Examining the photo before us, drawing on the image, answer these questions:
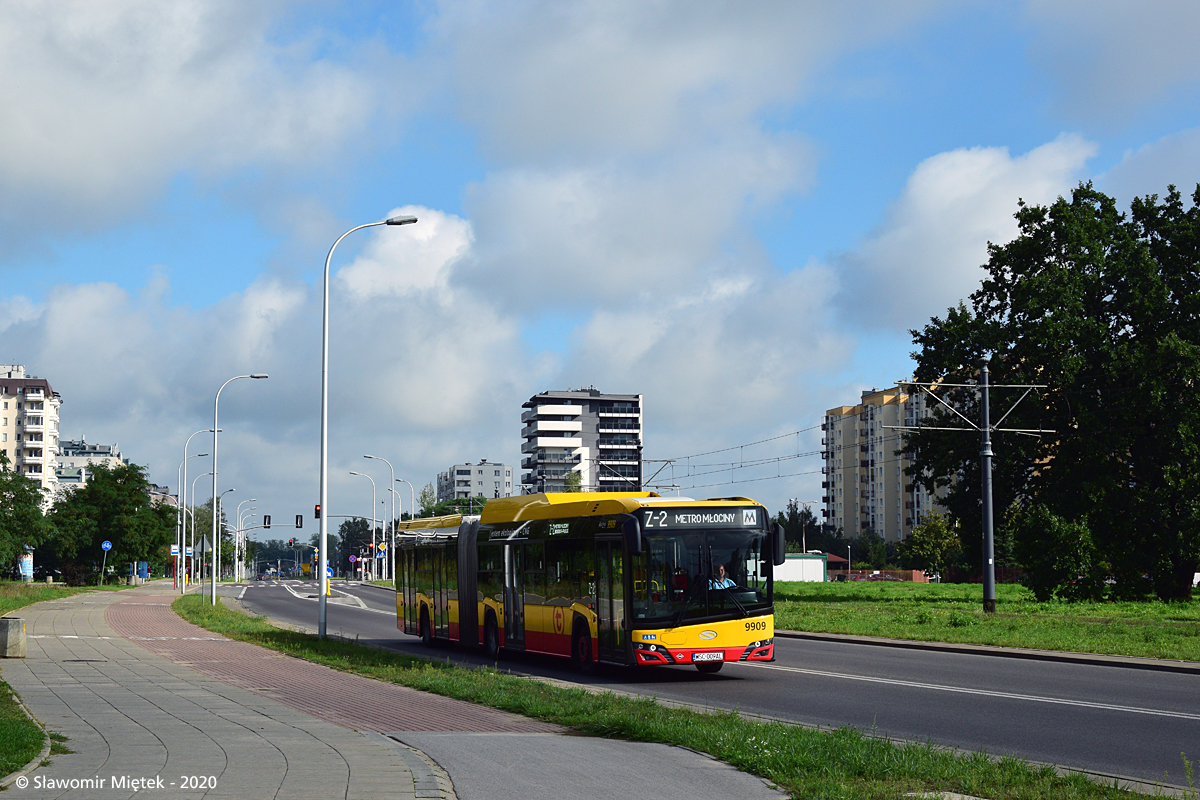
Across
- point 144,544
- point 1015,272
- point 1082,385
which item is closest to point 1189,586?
point 1082,385

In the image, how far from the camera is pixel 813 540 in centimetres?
16350

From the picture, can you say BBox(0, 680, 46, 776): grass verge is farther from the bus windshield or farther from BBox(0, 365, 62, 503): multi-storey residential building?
BBox(0, 365, 62, 503): multi-storey residential building

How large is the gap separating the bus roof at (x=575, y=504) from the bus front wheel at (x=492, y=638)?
75.8 inches

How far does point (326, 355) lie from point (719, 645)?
14823 mm

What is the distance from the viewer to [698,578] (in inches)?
722

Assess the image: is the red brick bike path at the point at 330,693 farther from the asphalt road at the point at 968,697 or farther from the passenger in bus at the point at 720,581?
the passenger in bus at the point at 720,581

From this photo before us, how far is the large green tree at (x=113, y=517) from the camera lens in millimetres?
76125

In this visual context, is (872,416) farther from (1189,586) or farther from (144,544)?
(1189,586)

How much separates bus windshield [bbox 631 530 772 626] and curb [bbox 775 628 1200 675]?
5985mm

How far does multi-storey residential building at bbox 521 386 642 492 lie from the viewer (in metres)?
189

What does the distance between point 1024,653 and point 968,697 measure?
7.23 metres

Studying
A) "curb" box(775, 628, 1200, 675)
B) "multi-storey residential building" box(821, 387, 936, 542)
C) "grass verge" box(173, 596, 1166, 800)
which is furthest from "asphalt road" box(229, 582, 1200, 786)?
"multi-storey residential building" box(821, 387, 936, 542)

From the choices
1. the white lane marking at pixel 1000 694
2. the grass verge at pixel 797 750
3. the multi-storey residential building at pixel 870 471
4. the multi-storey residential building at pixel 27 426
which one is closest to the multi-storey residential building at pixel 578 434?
the multi-storey residential building at pixel 870 471

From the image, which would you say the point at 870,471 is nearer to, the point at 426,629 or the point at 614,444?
the point at 614,444
